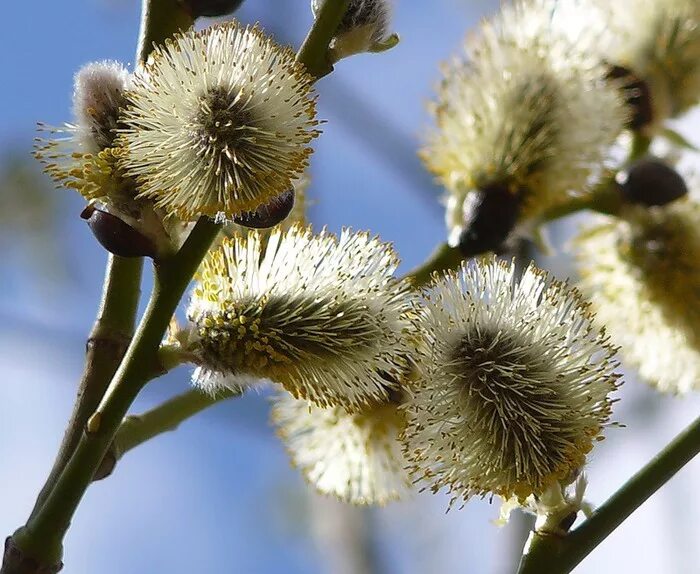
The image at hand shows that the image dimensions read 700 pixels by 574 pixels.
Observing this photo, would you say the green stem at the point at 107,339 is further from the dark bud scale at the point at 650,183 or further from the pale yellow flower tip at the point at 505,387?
the dark bud scale at the point at 650,183

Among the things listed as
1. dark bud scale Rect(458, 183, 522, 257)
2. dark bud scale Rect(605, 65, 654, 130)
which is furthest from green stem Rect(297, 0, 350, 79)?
dark bud scale Rect(605, 65, 654, 130)

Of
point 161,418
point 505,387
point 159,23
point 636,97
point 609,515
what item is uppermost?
point 636,97

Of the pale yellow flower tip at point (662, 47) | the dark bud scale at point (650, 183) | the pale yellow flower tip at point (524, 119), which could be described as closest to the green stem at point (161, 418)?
the pale yellow flower tip at point (524, 119)

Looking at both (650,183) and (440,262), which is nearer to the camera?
(440,262)

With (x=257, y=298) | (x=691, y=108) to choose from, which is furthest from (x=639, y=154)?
(x=257, y=298)

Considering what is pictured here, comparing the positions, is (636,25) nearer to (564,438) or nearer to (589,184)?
(589,184)

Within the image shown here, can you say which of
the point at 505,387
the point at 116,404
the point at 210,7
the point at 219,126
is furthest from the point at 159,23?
the point at 505,387

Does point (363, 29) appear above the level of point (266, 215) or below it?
above

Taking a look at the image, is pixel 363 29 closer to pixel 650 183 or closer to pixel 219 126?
pixel 219 126
